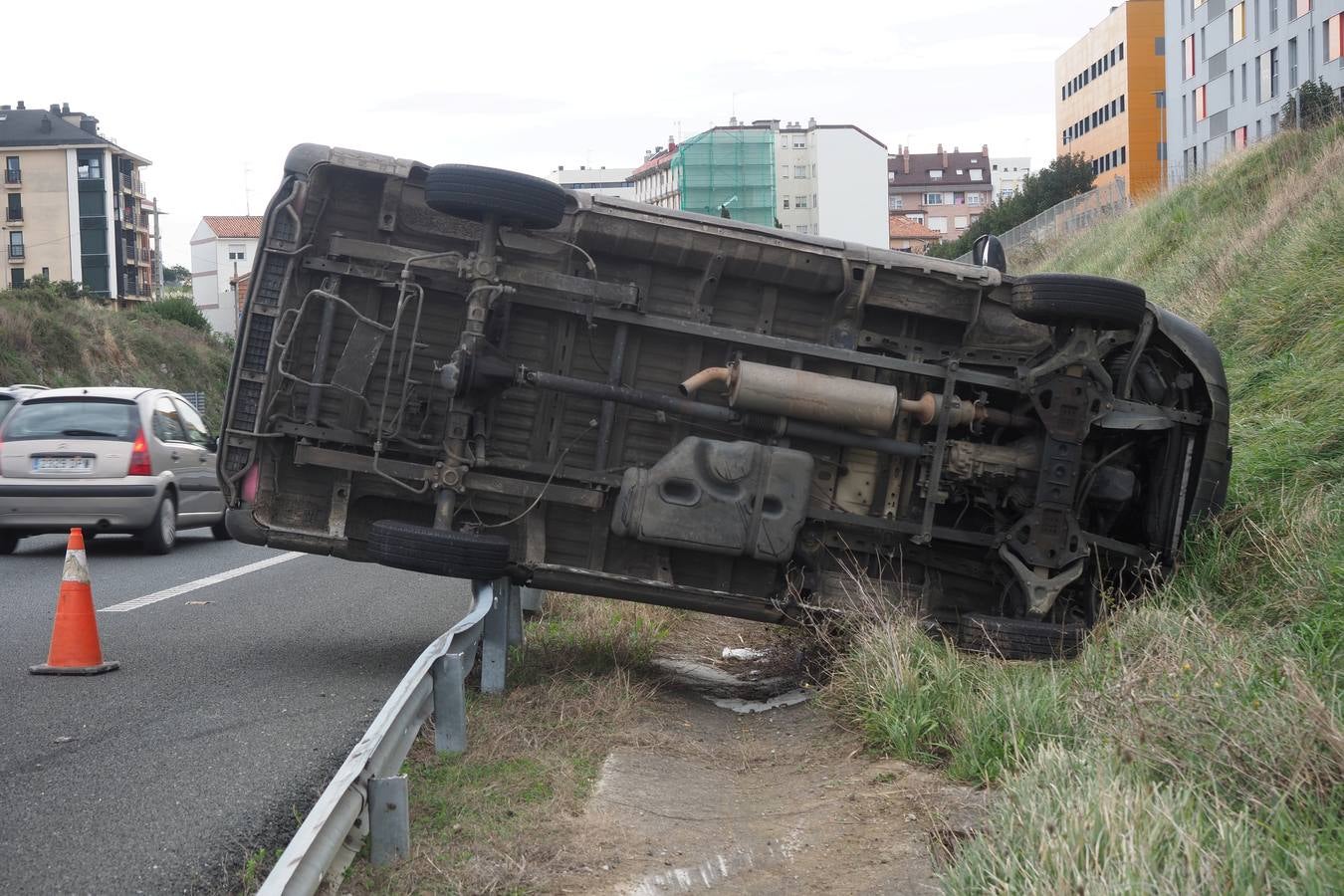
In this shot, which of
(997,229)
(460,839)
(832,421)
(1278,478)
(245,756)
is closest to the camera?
(460,839)

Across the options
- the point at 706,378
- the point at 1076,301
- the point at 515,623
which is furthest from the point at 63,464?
the point at 1076,301

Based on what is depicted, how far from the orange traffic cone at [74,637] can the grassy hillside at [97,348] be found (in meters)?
36.3

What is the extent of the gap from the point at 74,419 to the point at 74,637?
23.3 feet

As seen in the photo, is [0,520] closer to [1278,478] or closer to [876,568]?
[876,568]

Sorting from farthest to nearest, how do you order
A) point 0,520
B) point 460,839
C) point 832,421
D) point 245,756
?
point 0,520, point 832,421, point 245,756, point 460,839

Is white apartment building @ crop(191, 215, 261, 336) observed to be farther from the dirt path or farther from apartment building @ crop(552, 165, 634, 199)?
the dirt path

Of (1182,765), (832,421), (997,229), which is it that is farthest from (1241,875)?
(997,229)

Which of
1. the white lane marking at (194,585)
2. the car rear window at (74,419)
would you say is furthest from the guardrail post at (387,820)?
the car rear window at (74,419)

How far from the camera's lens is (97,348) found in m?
50.1

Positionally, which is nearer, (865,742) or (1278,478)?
(865,742)

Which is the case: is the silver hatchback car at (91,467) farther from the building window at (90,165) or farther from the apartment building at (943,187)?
the apartment building at (943,187)

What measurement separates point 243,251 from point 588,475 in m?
123

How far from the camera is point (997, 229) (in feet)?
187

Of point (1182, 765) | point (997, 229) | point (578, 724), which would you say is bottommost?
point (578, 724)
